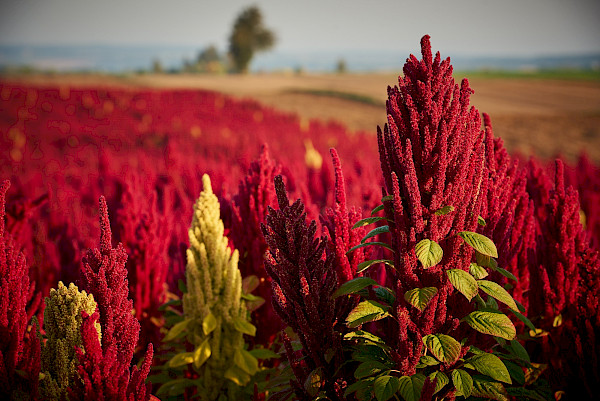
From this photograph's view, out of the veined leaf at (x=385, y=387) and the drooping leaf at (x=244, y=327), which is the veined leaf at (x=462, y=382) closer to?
the veined leaf at (x=385, y=387)

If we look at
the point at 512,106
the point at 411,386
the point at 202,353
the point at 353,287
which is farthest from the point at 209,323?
the point at 512,106

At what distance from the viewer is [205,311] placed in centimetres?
190

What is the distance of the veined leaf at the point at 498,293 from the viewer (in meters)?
1.30

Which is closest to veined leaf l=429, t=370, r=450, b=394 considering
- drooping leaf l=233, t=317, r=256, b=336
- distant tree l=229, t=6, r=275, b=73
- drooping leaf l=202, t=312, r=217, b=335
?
drooping leaf l=233, t=317, r=256, b=336

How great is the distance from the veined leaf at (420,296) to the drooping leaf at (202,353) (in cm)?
96

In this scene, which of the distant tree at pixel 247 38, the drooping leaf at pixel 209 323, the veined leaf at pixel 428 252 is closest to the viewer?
the veined leaf at pixel 428 252

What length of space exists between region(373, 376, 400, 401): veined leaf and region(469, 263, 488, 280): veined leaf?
388 millimetres


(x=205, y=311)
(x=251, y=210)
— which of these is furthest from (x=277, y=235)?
(x=251, y=210)

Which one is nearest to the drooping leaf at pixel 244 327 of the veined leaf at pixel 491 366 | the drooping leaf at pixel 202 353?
the drooping leaf at pixel 202 353

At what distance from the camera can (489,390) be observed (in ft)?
4.33

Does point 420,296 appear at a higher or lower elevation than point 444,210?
lower

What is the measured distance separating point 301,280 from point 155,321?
1.44m

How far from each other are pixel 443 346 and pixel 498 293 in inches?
8.9

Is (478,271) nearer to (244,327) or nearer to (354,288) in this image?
(354,288)
